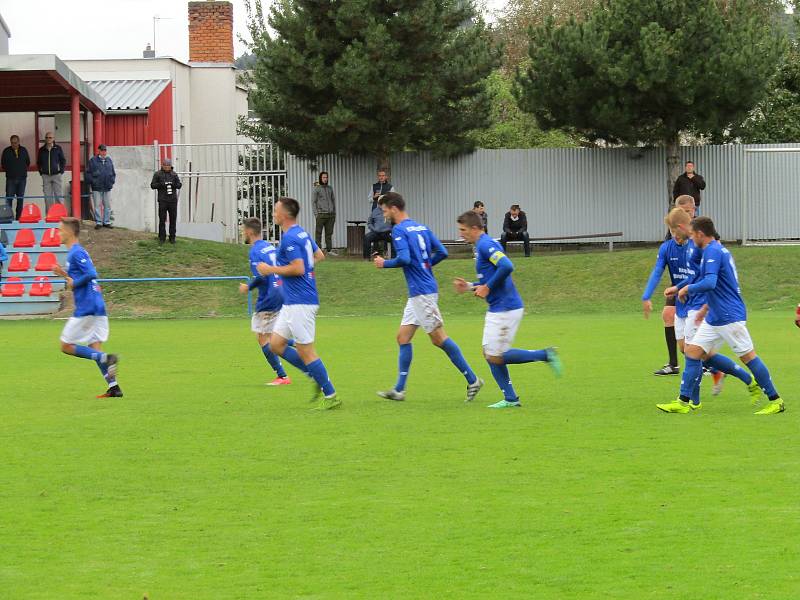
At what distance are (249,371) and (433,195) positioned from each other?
21.9 m

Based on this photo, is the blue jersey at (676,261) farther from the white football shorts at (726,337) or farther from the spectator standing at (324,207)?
the spectator standing at (324,207)

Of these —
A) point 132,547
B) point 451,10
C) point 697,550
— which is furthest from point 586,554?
point 451,10

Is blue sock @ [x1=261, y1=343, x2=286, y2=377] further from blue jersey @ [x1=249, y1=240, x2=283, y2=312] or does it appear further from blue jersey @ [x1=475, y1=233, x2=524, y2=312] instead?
blue jersey @ [x1=475, y1=233, x2=524, y2=312]

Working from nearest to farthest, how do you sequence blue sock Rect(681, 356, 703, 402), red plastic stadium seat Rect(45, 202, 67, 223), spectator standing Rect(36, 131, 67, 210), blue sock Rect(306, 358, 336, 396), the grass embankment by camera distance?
blue sock Rect(681, 356, 703, 402) → blue sock Rect(306, 358, 336, 396) → the grass embankment → red plastic stadium seat Rect(45, 202, 67, 223) → spectator standing Rect(36, 131, 67, 210)

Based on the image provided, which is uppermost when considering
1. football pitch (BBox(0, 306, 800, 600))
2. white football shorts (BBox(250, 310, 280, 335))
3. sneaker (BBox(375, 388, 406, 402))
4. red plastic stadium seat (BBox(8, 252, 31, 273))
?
red plastic stadium seat (BBox(8, 252, 31, 273))

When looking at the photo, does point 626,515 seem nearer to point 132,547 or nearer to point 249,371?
point 132,547

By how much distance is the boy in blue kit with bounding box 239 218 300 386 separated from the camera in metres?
14.7

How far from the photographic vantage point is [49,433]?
1122 centimetres

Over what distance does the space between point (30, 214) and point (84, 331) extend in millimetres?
19018

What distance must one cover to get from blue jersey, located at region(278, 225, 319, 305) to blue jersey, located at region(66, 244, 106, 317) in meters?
2.30

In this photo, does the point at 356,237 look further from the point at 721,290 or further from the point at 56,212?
the point at 721,290

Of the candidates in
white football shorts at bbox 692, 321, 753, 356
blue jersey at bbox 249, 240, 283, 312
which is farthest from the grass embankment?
white football shorts at bbox 692, 321, 753, 356

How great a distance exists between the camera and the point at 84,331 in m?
13.7

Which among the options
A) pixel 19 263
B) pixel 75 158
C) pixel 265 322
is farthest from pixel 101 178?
pixel 265 322
